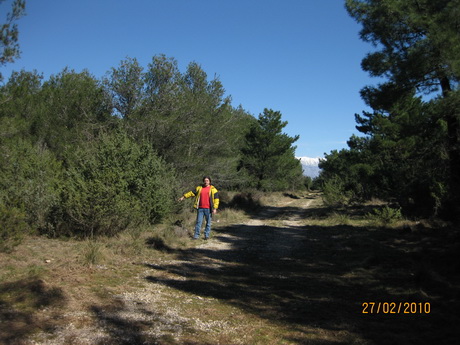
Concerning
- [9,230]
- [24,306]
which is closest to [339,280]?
[24,306]

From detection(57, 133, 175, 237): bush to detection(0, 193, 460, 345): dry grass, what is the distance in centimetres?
54

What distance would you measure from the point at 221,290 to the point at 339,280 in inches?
92.3

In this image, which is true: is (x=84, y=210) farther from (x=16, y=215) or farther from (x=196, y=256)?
(x=196, y=256)

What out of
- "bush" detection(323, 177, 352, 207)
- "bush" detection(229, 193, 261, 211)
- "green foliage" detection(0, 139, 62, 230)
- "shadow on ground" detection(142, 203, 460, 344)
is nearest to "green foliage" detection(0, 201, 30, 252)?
"green foliage" detection(0, 139, 62, 230)

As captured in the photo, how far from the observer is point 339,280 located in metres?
6.33

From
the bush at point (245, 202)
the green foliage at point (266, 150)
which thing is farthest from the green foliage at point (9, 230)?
the green foliage at point (266, 150)

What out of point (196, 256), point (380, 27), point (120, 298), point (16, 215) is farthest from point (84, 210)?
point (380, 27)

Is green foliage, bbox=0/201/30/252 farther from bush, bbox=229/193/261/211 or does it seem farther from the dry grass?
bush, bbox=229/193/261/211

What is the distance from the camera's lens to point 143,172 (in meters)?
9.70

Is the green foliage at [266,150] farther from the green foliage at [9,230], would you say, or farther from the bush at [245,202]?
the green foliage at [9,230]

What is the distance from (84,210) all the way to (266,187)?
24.8 metres

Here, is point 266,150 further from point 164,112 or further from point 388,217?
point 388,217

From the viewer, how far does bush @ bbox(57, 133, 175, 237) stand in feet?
26.0

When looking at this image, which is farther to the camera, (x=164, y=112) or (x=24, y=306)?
(x=164, y=112)
